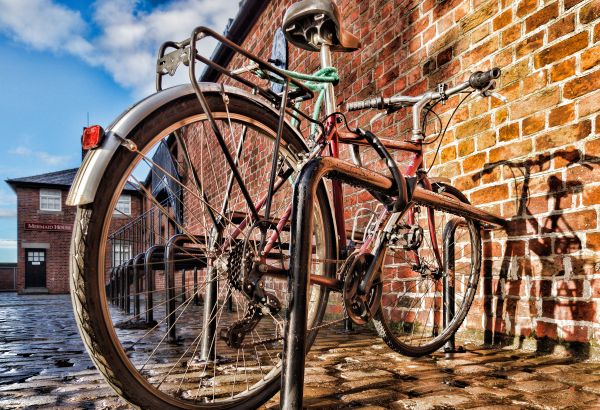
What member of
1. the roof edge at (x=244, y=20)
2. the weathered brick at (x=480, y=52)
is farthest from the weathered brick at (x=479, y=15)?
the roof edge at (x=244, y=20)

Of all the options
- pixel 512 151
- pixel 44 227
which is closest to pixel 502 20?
pixel 512 151

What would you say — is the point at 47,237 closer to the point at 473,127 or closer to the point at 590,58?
the point at 473,127

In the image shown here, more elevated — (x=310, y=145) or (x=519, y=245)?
(x=310, y=145)

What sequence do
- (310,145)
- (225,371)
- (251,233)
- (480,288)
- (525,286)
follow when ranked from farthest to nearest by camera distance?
(480,288), (525,286), (225,371), (310,145), (251,233)

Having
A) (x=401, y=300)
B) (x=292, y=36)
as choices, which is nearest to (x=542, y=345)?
(x=401, y=300)

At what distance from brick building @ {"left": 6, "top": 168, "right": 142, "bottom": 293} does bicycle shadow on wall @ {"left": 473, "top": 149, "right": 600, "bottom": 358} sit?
24949 millimetres

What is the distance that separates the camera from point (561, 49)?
2.26 m

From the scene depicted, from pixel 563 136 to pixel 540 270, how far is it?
68 cm

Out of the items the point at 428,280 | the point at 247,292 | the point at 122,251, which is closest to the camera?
the point at 247,292

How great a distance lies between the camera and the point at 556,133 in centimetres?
229

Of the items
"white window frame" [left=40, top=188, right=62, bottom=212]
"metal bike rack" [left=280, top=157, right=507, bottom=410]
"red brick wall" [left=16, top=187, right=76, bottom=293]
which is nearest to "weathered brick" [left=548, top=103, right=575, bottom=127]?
"metal bike rack" [left=280, top=157, right=507, bottom=410]

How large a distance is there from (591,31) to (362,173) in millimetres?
1461

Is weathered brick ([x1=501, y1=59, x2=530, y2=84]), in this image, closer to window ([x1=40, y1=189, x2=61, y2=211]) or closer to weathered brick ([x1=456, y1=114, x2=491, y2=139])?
weathered brick ([x1=456, y1=114, x2=491, y2=139])

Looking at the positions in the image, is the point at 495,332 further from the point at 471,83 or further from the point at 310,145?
the point at 310,145
